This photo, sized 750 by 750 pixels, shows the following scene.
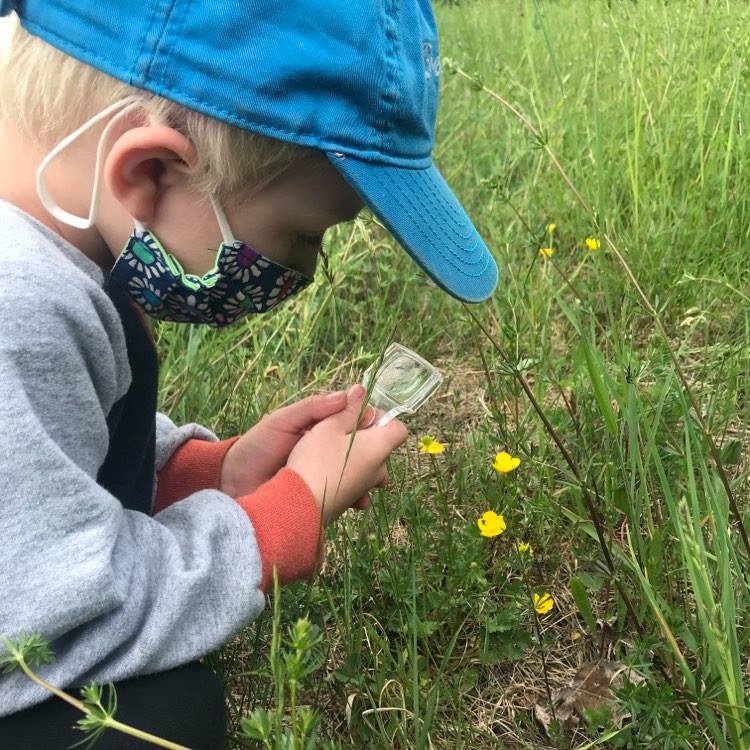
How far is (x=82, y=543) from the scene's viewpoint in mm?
1021

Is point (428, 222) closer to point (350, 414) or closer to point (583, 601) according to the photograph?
point (350, 414)

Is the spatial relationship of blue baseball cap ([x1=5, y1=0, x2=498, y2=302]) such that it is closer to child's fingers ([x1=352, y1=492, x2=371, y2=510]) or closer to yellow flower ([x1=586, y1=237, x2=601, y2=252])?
child's fingers ([x1=352, y1=492, x2=371, y2=510])

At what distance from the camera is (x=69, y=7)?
1.10m

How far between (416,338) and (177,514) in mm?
1161

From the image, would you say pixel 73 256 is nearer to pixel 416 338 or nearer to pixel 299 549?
pixel 299 549

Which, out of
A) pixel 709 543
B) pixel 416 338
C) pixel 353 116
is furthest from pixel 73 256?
pixel 416 338

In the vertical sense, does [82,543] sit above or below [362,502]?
above

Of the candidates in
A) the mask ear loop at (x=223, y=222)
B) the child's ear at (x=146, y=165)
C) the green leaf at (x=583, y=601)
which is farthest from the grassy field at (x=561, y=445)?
the child's ear at (x=146, y=165)

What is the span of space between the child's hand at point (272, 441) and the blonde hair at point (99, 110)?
0.41 m

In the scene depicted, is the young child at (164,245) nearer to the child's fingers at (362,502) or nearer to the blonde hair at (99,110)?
the blonde hair at (99,110)

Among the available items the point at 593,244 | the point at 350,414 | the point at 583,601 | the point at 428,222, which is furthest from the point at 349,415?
the point at 593,244

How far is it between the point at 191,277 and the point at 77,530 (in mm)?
386

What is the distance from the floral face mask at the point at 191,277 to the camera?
1.17 m

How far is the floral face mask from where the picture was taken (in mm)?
1168
